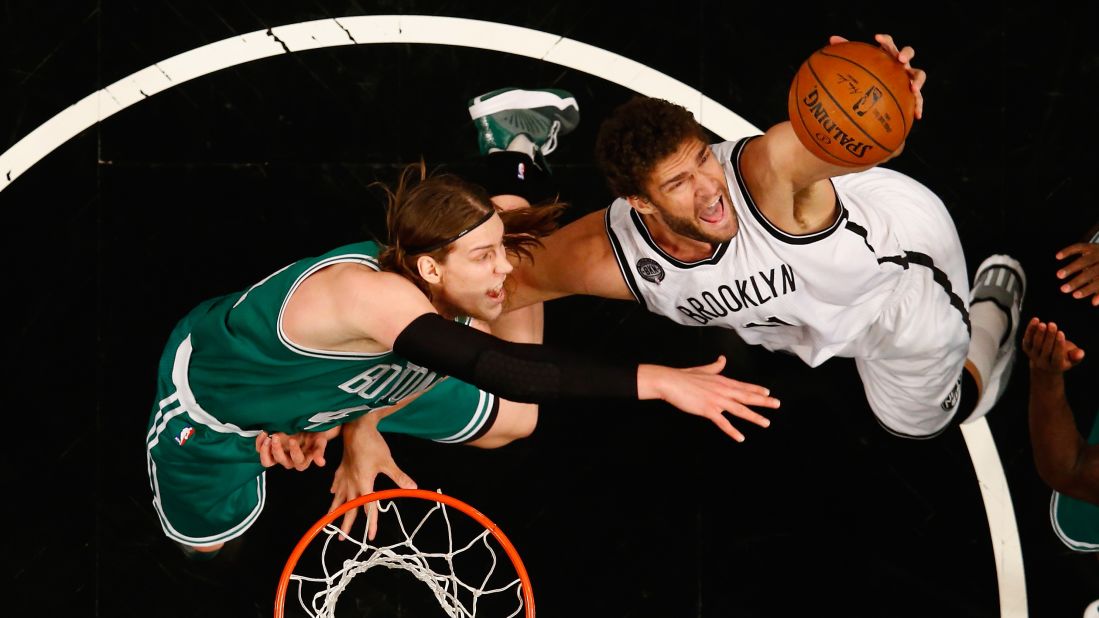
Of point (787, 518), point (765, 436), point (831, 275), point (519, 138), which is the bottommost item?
point (787, 518)

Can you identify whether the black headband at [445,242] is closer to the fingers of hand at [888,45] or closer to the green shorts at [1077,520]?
the fingers of hand at [888,45]

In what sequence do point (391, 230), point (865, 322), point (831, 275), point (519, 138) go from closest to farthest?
point (391, 230) < point (831, 275) < point (865, 322) < point (519, 138)

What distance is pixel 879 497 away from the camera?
3801 millimetres

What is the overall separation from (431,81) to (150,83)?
44.2 inches

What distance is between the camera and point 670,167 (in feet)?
9.75

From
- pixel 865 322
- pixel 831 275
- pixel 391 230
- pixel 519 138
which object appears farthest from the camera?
pixel 519 138

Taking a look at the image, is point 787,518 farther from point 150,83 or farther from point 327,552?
point 150,83

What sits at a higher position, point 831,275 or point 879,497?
point 831,275

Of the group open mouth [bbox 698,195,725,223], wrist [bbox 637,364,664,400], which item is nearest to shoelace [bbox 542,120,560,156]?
open mouth [bbox 698,195,725,223]

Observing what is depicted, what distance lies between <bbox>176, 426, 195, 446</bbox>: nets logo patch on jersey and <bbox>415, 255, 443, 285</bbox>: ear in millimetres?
1180

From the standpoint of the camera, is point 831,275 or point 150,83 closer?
point 831,275

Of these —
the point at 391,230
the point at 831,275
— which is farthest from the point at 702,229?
the point at 391,230

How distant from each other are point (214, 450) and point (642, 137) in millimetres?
1872

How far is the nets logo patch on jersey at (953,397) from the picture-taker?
12.0 ft
